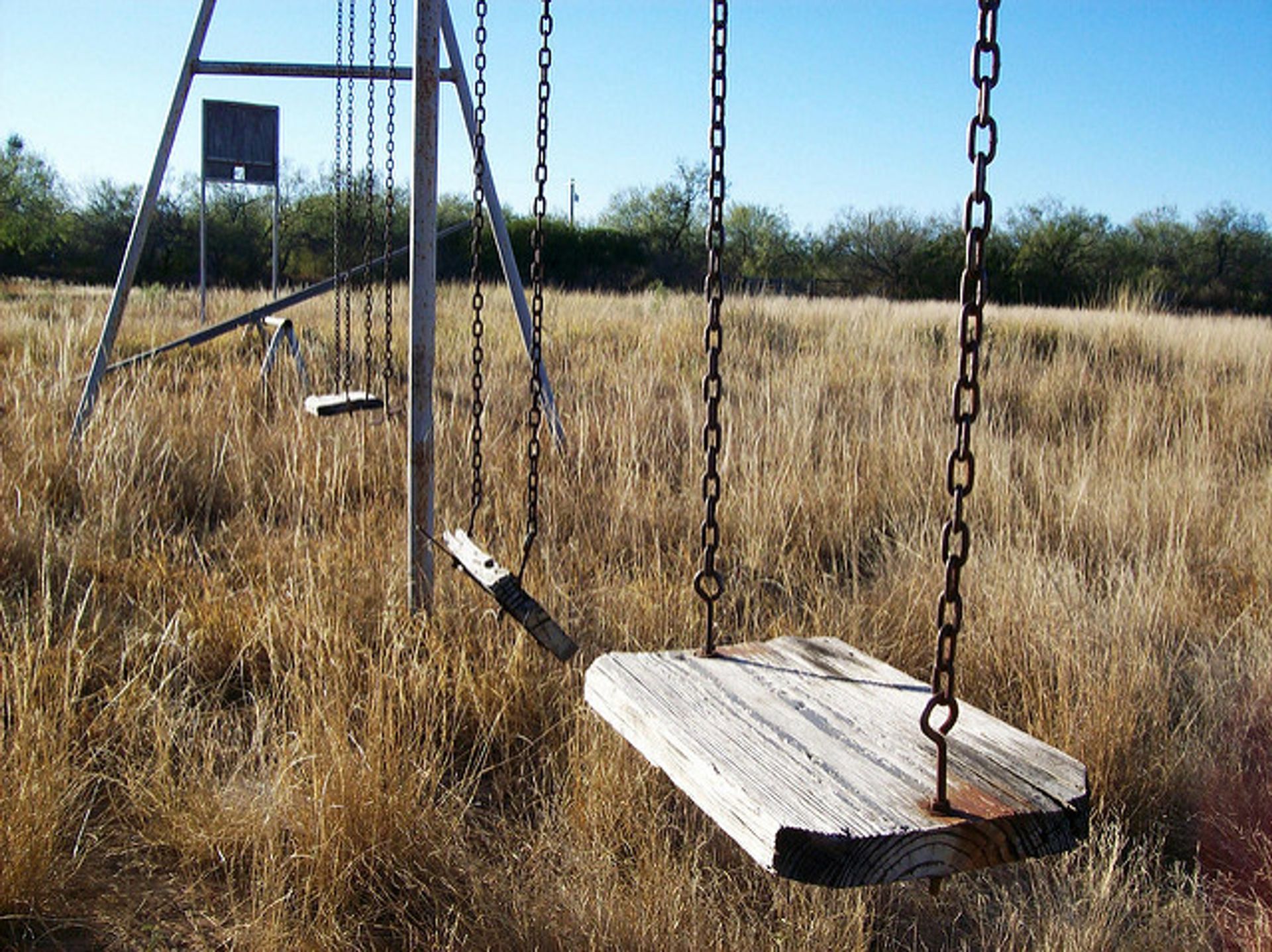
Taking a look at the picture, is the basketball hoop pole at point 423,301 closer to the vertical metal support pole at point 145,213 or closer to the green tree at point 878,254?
the vertical metal support pole at point 145,213

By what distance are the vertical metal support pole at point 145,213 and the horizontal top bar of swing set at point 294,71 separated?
0.27ft

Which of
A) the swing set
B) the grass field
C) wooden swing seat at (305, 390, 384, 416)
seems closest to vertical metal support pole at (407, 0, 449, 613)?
the grass field

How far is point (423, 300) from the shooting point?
10.3 feet

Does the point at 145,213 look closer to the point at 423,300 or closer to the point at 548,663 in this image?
the point at 423,300

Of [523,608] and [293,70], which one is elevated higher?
[293,70]

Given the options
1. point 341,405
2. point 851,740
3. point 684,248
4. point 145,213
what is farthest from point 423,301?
point 684,248

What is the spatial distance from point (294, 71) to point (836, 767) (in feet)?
14.3

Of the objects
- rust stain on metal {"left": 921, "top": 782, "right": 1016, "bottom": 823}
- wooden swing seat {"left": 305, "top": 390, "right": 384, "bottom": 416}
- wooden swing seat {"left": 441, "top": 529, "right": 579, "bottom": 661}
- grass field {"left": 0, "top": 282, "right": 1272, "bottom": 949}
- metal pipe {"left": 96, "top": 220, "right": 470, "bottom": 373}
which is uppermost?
metal pipe {"left": 96, "top": 220, "right": 470, "bottom": 373}

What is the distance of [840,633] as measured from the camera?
10.5 feet

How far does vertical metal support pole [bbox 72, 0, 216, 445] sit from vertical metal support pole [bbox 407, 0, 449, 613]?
2.18 metres

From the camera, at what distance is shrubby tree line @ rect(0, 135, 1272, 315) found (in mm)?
29312

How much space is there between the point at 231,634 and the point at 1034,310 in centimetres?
1320

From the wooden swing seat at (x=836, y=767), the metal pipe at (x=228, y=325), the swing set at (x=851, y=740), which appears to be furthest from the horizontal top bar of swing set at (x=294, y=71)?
the wooden swing seat at (x=836, y=767)

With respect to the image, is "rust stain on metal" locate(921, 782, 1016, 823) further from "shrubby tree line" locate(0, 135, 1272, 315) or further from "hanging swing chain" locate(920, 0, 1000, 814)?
"shrubby tree line" locate(0, 135, 1272, 315)
